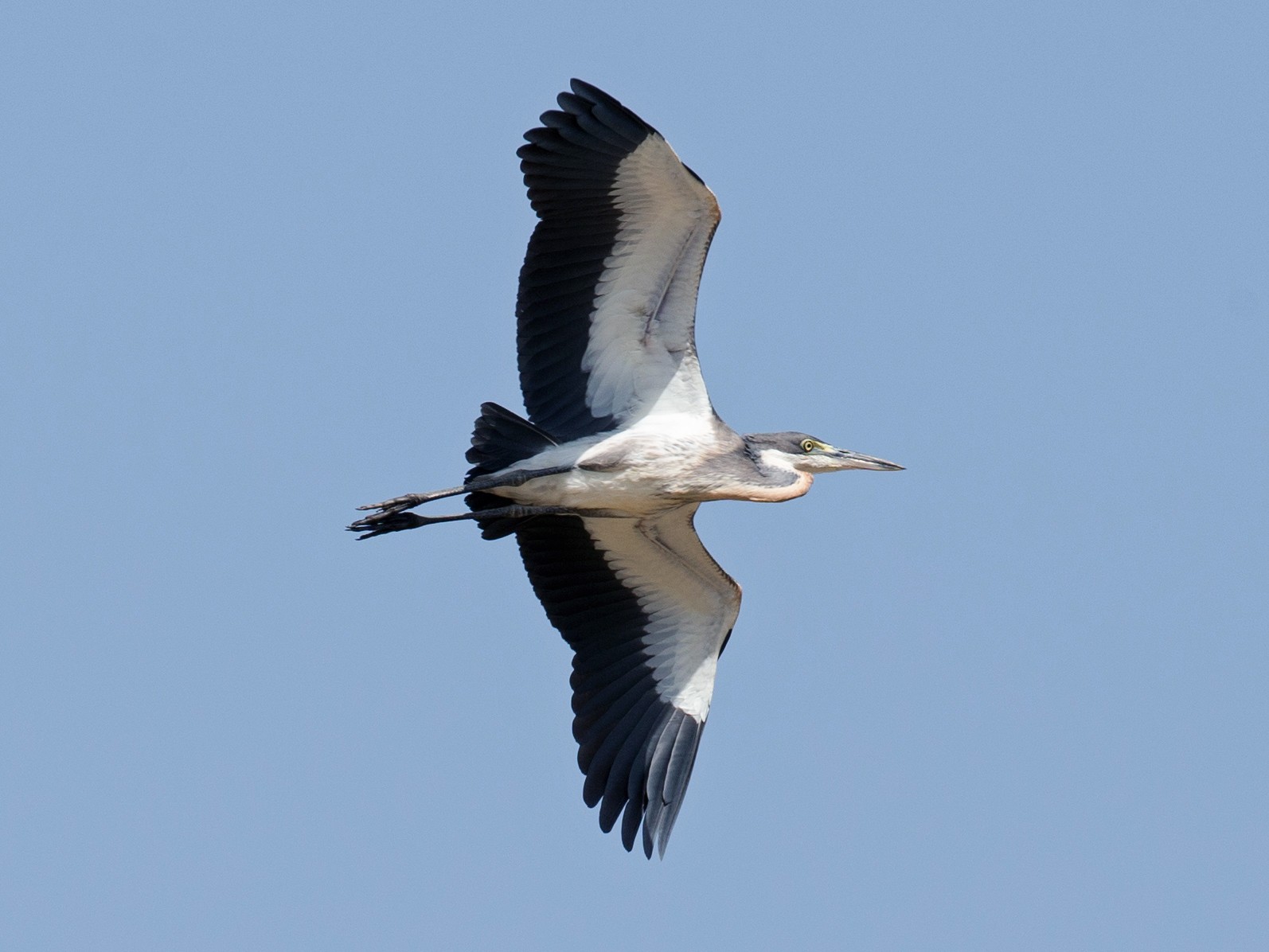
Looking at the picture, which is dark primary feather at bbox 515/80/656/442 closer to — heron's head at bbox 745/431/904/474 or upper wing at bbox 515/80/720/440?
upper wing at bbox 515/80/720/440

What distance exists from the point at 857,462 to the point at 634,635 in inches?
A: 77.2

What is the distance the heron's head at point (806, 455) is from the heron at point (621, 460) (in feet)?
0.04

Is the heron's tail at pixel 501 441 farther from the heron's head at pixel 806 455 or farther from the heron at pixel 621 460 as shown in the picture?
the heron's head at pixel 806 455

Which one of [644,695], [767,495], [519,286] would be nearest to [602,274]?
[519,286]

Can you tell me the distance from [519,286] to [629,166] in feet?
3.76

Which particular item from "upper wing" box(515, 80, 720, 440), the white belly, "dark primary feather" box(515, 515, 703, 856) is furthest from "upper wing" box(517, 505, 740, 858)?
"upper wing" box(515, 80, 720, 440)

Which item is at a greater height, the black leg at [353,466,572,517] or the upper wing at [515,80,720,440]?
the upper wing at [515,80,720,440]

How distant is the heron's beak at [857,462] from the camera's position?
561 inches

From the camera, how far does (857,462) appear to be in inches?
564

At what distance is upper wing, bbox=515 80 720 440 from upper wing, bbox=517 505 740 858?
94 cm

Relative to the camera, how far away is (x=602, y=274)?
13445 mm

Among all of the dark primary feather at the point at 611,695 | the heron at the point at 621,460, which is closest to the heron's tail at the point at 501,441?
the heron at the point at 621,460

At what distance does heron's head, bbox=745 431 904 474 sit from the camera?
13945mm

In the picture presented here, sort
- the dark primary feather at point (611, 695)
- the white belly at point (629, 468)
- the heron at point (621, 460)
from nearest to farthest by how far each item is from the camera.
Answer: the heron at point (621, 460), the white belly at point (629, 468), the dark primary feather at point (611, 695)
